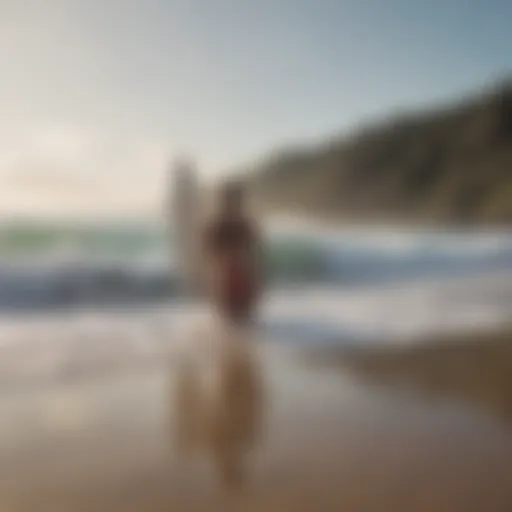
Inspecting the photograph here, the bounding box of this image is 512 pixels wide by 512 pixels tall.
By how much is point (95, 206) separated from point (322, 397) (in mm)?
2421

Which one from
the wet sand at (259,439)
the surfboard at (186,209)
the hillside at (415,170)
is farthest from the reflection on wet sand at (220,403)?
the hillside at (415,170)

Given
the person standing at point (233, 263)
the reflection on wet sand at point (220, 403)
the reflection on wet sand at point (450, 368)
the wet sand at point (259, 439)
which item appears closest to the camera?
the wet sand at point (259, 439)

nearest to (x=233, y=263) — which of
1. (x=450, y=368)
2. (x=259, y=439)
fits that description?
(x=450, y=368)

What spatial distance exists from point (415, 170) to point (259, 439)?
6.03 m

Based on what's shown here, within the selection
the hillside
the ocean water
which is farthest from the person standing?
the hillside

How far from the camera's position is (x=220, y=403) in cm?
185

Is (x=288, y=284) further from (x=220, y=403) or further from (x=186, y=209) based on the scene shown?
(x=220, y=403)

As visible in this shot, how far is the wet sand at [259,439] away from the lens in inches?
49.7

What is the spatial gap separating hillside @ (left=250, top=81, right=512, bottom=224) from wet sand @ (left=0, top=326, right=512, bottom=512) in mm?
2171

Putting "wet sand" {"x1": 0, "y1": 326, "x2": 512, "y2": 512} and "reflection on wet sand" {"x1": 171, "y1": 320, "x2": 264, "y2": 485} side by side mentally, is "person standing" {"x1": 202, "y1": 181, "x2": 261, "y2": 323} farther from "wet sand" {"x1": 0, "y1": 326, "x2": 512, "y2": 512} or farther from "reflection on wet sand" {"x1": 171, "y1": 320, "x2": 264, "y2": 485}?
"wet sand" {"x1": 0, "y1": 326, "x2": 512, "y2": 512}

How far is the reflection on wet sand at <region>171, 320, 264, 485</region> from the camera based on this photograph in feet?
4.93

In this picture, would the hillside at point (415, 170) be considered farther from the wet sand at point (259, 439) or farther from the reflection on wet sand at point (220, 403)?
the wet sand at point (259, 439)

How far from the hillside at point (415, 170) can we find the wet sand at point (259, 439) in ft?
7.12

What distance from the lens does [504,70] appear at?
15.0 ft
